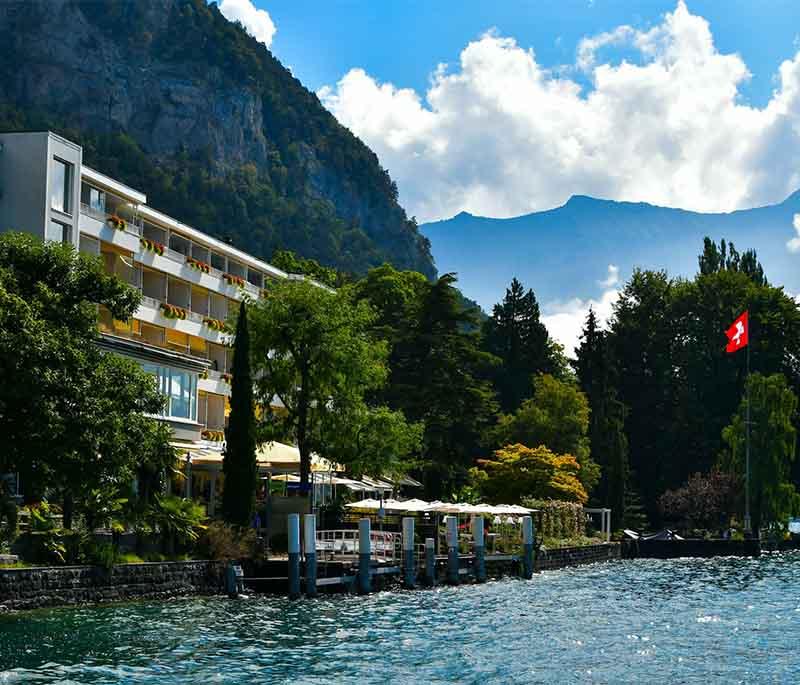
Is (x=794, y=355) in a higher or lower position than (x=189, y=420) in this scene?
higher

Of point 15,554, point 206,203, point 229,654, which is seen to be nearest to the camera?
point 229,654

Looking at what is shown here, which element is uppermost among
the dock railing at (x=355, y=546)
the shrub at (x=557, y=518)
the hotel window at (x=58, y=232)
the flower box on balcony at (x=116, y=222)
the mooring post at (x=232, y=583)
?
the flower box on balcony at (x=116, y=222)

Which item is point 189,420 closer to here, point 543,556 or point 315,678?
point 543,556

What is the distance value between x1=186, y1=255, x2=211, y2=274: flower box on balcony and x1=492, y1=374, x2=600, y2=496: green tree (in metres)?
27.4

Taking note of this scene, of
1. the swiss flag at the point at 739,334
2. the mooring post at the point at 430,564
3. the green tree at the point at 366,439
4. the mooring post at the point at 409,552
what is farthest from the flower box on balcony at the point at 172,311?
the swiss flag at the point at 739,334

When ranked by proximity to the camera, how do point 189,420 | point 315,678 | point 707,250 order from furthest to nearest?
point 707,250 → point 189,420 → point 315,678

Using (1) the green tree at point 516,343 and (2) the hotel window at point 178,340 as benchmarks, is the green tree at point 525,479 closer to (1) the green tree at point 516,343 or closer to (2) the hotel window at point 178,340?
(2) the hotel window at point 178,340

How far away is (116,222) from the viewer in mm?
64688

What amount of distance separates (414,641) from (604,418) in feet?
235

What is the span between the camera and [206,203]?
7052 inches

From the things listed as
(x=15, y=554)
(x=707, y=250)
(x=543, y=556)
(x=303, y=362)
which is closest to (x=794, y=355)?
(x=707, y=250)

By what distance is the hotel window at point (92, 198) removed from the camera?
64.2 metres

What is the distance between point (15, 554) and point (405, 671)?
546 inches

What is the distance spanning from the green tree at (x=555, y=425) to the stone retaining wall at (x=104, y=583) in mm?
52343
